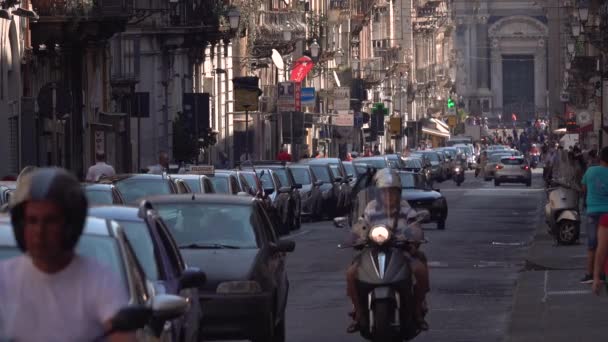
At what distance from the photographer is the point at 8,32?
122ft

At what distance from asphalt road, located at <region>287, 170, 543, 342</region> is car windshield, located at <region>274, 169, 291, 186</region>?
1.11 metres

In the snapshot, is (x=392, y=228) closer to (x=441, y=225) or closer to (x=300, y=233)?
(x=300, y=233)

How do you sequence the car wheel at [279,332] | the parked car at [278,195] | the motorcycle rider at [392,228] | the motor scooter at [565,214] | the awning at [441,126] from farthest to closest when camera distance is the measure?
the awning at [441,126], the parked car at [278,195], the motor scooter at [565,214], the car wheel at [279,332], the motorcycle rider at [392,228]

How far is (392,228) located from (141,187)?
9926 mm

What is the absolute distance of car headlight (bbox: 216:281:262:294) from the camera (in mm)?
14414

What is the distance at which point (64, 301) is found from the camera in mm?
6059

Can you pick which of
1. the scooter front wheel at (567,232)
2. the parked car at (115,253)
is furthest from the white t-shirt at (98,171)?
the parked car at (115,253)

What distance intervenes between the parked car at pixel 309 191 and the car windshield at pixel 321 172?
939mm

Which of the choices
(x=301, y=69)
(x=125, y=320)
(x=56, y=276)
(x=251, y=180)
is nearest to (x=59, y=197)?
A: (x=56, y=276)

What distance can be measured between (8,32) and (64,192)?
1247 inches

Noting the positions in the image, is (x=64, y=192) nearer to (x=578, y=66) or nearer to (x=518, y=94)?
(x=578, y=66)

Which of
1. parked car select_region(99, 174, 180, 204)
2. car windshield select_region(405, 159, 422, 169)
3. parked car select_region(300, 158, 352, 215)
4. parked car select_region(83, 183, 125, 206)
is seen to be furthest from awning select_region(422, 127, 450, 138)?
parked car select_region(83, 183, 125, 206)

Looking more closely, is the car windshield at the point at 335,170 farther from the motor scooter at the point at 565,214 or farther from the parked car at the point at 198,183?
the parked car at the point at 198,183

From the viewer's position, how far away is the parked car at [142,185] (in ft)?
78.0
